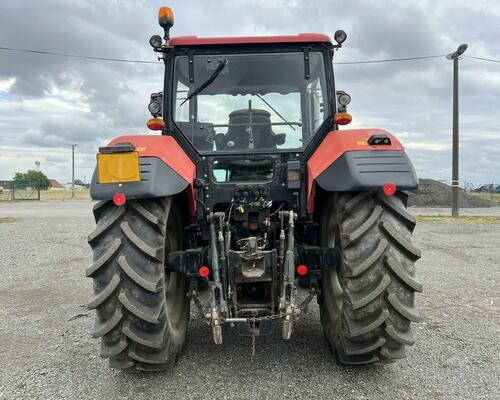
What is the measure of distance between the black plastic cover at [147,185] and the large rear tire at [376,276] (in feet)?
3.88

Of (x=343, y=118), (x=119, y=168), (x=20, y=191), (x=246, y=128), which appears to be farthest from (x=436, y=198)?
(x=20, y=191)

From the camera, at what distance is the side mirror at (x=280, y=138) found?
3939 mm

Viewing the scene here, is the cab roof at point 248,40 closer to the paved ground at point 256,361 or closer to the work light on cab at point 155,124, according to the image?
the work light on cab at point 155,124

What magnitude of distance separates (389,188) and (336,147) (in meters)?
0.54

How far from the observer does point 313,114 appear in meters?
4.04

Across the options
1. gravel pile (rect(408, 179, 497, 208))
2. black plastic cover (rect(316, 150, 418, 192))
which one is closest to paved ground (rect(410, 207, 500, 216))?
gravel pile (rect(408, 179, 497, 208))

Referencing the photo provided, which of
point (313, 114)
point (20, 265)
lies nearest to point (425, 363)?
point (313, 114)

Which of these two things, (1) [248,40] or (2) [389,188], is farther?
(1) [248,40]

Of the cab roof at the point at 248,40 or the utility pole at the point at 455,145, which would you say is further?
the utility pole at the point at 455,145

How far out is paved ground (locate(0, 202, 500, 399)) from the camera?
3.08 metres

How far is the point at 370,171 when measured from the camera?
9.80 feet

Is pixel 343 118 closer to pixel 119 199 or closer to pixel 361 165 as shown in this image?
pixel 361 165

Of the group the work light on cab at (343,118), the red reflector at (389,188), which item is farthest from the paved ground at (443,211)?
the red reflector at (389,188)

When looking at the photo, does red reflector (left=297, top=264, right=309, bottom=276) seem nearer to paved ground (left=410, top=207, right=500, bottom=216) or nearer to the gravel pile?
paved ground (left=410, top=207, right=500, bottom=216)
